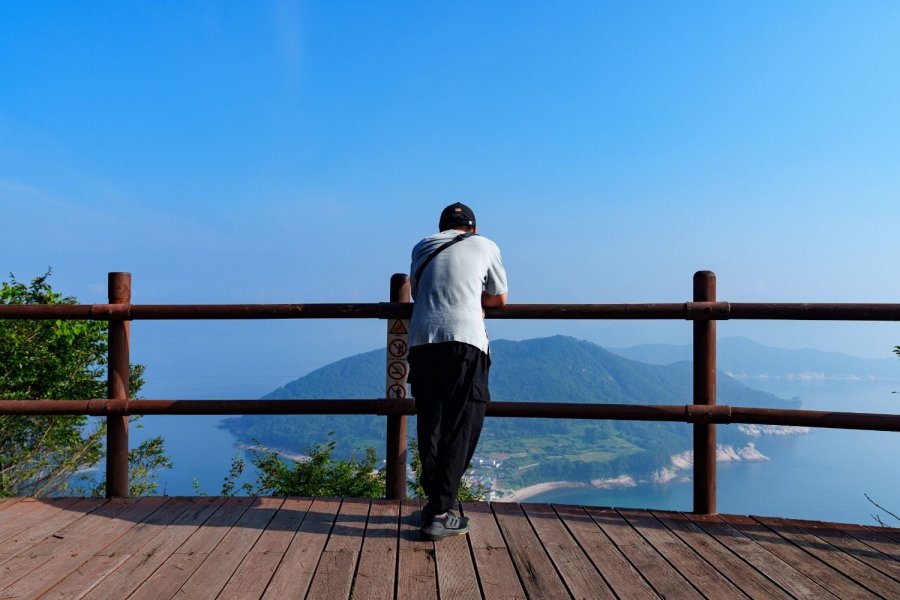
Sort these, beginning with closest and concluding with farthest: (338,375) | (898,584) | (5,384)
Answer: (898,584) → (5,384) → (338,375)

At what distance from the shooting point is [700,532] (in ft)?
11.3

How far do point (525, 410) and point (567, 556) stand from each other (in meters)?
0.97

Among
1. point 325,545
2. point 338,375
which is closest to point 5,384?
point 325,545

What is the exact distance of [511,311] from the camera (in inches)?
147

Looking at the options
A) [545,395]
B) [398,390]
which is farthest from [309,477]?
[545,395]

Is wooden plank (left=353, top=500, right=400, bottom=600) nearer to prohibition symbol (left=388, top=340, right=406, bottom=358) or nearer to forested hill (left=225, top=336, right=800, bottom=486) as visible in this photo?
prohibition symbol (left=388, top=340, right=406, bottom=358)

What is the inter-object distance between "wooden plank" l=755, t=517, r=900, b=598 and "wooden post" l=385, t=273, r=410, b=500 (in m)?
1.99

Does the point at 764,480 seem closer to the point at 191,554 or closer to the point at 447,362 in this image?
the point at 447,362

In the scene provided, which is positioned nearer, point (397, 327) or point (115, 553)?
point (115, 553)

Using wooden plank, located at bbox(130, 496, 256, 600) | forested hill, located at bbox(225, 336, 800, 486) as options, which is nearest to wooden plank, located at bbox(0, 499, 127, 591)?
wooden plank, located at bbox(130, 496, 256, 600)

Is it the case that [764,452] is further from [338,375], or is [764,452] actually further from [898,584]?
[898,584]

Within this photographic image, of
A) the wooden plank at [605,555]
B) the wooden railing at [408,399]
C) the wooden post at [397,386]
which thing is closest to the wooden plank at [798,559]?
the wooden railing at [408,399]

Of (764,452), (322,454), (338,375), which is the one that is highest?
(322,454)

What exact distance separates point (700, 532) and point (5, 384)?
7953 mm
